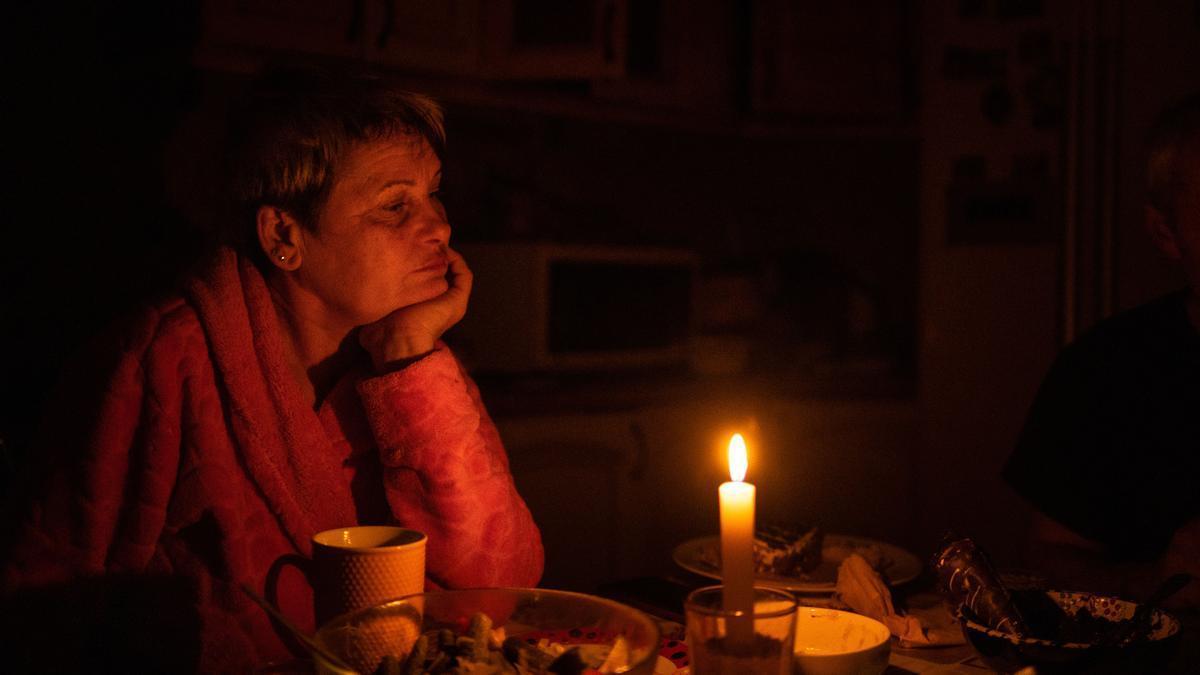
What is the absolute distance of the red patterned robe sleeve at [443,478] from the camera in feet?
4.06

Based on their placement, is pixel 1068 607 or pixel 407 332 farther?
pixel 407 332

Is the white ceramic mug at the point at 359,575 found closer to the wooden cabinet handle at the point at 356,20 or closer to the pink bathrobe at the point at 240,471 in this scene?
the pink bathrobe at the point at 240,471

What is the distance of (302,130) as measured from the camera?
4.28 feet

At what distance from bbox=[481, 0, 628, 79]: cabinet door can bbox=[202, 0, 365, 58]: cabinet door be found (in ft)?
1.25

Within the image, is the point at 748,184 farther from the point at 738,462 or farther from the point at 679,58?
the point at 738,462

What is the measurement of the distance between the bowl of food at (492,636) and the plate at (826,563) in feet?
1.28

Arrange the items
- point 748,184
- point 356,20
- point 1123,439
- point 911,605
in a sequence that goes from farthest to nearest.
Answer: point 748,184
point 356,20
point 1123,439
point 911,605

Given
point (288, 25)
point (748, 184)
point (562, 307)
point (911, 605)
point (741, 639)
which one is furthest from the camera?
point (748, 184)

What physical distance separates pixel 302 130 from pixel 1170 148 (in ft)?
4.08

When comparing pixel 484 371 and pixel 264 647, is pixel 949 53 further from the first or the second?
pixel 264 647

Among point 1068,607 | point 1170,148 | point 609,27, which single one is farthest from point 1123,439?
point 609,27

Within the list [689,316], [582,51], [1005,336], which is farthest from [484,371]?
[1005,336]

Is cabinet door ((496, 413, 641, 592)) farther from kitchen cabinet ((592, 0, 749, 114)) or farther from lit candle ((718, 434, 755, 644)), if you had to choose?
lit candle ((718, 434, 755, 644))

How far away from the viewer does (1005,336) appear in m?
2.94
